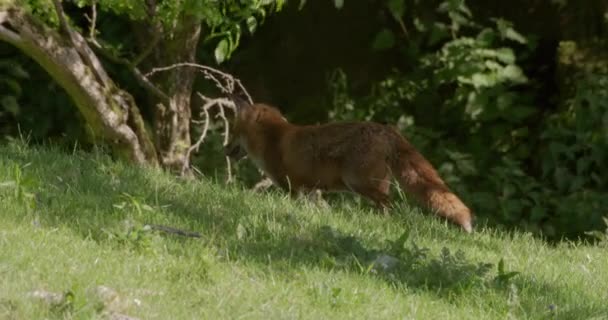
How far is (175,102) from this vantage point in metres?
11.2

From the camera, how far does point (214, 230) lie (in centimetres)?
705

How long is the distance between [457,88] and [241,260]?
7212 mm

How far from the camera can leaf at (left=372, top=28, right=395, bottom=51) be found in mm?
13594

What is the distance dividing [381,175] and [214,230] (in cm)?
253

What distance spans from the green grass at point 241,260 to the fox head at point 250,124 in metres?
2.21

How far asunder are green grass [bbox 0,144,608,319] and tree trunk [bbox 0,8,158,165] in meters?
1.33

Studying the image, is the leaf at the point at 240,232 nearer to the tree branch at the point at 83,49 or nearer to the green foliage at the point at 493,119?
the tree branch at the point at 83,49

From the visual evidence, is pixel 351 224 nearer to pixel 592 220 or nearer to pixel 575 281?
pixel 575 281

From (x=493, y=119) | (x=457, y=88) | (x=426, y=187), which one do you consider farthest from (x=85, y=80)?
(x=493, y=119)

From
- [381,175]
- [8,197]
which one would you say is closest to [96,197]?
[8,197]

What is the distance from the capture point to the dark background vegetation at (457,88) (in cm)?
1230

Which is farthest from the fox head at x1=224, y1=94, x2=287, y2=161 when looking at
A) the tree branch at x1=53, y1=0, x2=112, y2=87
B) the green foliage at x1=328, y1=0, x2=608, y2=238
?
the green foliage at x1=328, y1=0, x2=608, y2=238

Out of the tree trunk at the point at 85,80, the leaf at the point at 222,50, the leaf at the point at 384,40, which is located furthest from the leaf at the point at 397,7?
the tree trunk at the point at 85,80

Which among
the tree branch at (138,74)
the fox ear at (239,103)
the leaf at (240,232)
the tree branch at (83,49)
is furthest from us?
the fox ear at (239,103)
